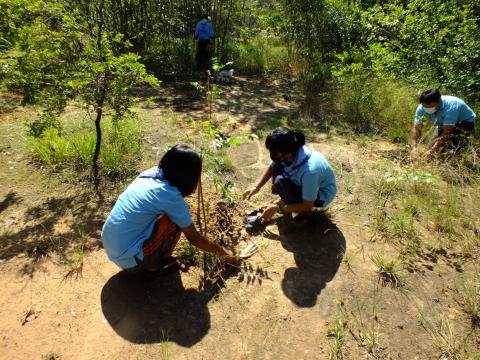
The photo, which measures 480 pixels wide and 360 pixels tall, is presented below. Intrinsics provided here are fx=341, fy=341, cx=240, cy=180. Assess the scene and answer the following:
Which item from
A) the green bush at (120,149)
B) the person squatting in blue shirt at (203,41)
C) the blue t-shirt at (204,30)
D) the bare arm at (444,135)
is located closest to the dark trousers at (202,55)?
the person squatting in blue shirt at (203,41)

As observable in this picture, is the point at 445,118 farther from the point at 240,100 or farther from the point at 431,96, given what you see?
the point at 240,100

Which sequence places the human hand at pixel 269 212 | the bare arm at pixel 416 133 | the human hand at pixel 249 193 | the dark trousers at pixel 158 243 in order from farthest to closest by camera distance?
1. the bare arm at pixel 416 133
2. the human hand at pixel 249 193
3. the human hand at pixel 269 212
4. the dark trousers at pixel 158 243

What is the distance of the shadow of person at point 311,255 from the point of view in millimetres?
2506

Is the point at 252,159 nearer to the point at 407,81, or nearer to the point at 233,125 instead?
the point at 233,125

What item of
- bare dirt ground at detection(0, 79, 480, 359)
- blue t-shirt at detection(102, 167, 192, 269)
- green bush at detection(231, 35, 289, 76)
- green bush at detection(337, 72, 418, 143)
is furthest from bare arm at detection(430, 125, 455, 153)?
green bush at detection(231, 35, 289, 76)

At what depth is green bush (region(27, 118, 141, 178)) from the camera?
12.3ft

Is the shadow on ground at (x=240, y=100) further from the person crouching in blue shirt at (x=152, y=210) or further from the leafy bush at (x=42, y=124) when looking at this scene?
the person crouching in blue shirt at (x=152, y=210)

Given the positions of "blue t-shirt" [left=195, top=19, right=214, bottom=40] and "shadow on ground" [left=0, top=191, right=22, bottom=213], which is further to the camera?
"blue t-shirt" [left=195, top=19, right=214, bottom=40]

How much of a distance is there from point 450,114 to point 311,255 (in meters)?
2.60

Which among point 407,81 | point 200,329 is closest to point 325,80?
point 407,81

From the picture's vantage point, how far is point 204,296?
246cm

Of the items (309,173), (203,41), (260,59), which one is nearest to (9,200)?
(309,173)

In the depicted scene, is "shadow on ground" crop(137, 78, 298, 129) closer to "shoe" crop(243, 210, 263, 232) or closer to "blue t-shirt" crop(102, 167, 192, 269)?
"shoe" crop(243, 210, 263, 232)

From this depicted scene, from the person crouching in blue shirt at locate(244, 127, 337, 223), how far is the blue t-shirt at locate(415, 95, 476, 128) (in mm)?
2075
